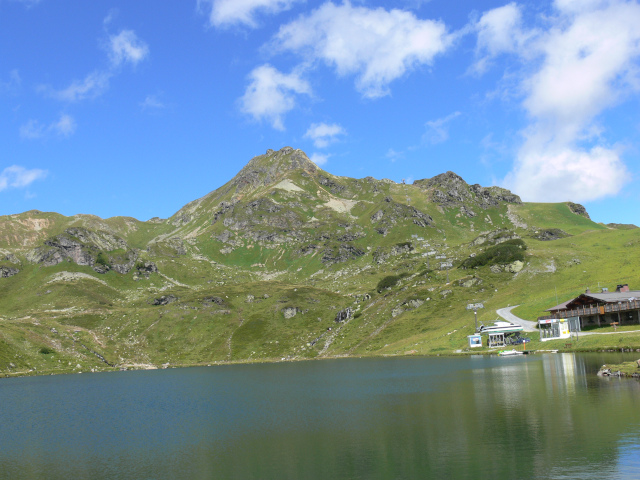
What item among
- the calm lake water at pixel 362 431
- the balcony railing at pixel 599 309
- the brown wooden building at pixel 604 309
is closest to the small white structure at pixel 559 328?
the balcony railing at pixel 599 309

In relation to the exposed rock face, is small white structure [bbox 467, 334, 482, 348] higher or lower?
lower

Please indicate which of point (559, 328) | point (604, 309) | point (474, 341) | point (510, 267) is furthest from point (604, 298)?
point (510, 267)

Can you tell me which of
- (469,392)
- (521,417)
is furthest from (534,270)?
(521,417)

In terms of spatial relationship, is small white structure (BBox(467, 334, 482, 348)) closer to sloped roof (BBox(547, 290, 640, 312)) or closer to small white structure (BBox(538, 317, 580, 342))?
small white structure (BBox(538, 317, 580, 342))

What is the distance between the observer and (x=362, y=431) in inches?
1745

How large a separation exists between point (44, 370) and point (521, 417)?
177 metres

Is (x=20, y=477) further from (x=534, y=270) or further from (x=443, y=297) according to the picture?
(x=534, y=270)

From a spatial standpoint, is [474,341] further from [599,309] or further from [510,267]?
[510,267]

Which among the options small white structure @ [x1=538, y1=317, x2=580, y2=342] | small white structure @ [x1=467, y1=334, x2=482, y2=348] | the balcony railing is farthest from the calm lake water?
small white structure @ [x1=467, y1=334, x2=482, y2=348]

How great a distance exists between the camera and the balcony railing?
334ft

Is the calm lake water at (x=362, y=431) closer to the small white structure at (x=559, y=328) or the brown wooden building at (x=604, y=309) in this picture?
the brown wooden building at (x=604, y=309)

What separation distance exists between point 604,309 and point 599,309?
1.20 metres

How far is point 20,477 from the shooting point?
3697 centimetres

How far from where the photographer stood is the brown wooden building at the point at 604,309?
104 metres
